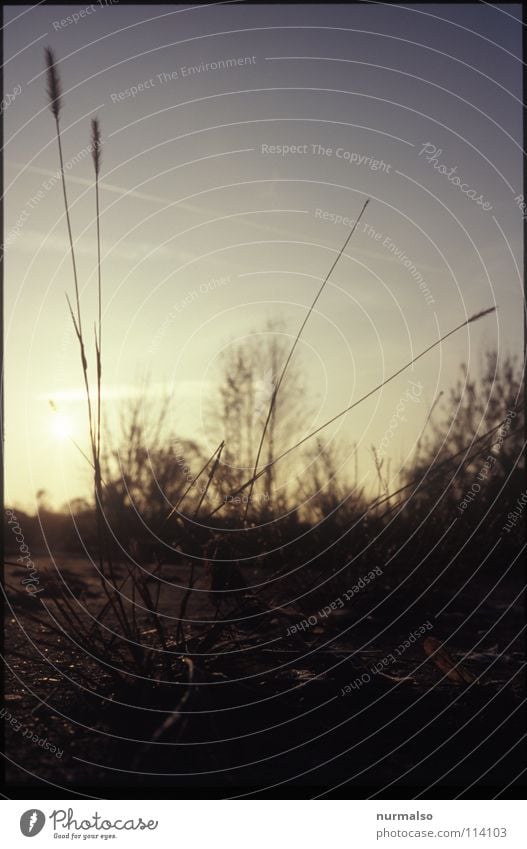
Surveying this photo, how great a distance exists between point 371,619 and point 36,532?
20.7 feet

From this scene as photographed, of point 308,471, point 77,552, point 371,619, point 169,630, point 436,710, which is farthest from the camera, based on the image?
point 77,552

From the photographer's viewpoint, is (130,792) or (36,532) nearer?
(130,792)

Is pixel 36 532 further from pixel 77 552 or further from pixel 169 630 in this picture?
pixel 169 630

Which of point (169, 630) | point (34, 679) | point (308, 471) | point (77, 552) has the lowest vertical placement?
point (34, 679)

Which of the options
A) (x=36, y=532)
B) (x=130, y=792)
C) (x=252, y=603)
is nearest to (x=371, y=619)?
(x=252, y=603)

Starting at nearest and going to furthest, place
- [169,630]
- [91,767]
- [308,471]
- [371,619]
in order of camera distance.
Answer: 1. [91,767]
2. [169,630]
3. [371,619]
4. [308,471]

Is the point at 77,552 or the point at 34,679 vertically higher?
the point at 77,552

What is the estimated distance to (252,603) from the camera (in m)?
3.39
